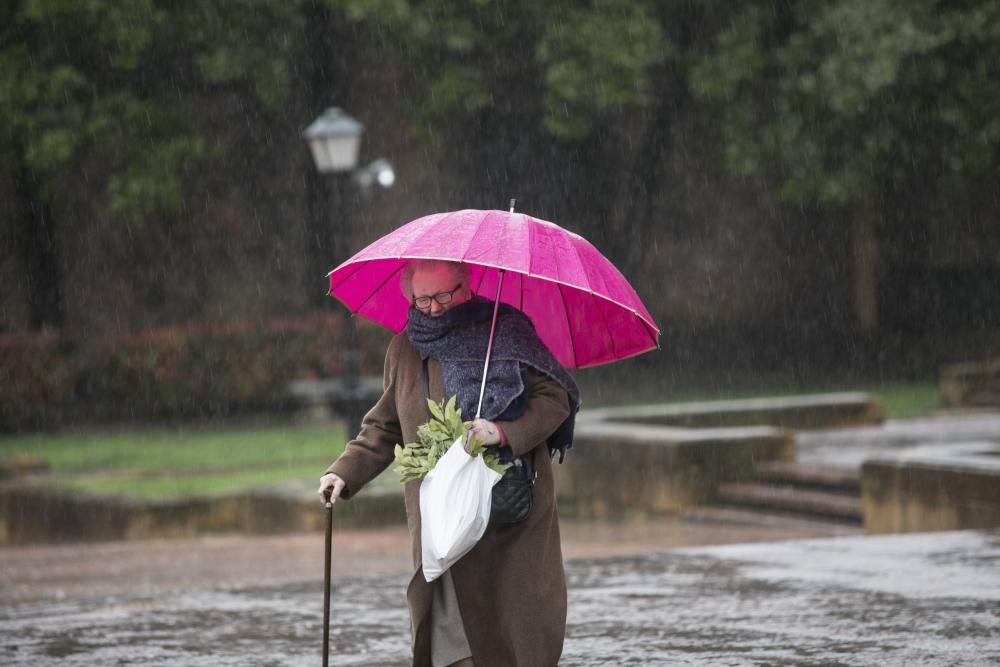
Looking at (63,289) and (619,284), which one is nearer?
(619,284)

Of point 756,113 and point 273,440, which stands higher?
point 756,113

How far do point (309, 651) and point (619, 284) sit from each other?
301cm

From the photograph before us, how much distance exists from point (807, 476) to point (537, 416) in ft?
29.7

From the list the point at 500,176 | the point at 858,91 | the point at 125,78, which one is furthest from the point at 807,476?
the point at 500,176

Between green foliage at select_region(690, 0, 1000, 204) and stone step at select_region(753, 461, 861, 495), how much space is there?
35.6 ft

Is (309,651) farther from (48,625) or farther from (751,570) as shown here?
(751,570)

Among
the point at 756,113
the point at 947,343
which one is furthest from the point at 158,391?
the point at 947,343

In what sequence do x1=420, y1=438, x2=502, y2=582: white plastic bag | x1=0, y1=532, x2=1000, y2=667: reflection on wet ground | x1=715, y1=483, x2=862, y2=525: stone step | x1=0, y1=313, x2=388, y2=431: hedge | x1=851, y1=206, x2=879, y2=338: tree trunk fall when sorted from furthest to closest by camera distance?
x1=851, y1=206, x2=879, y2=338: tree trunk < x1=0, y1=313, x2=388, y2=431: hedge < x1=715, y1=483, x2=862, y2=525: stone step < x1=0, y1=532, x2=1000, y2=667: reflection on wet ground < x1=420, y1=438, x2=502, y2=582: white plastic bag

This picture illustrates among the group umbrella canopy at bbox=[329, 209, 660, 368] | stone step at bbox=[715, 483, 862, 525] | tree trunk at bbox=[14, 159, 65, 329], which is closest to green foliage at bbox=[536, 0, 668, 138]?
tree trunk at bbox=[14, 159, 65, 329]

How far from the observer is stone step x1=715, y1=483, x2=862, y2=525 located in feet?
42.3

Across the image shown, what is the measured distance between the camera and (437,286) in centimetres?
516

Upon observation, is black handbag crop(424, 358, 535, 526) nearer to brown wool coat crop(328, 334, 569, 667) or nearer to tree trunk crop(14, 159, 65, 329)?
brown wool coat crop(328, 334, 569, 667)

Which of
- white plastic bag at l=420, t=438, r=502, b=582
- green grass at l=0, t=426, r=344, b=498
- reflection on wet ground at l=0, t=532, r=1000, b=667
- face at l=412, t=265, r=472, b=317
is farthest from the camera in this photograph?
green grass at l=0, t=426, r=344, b=498

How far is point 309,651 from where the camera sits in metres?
7.49
